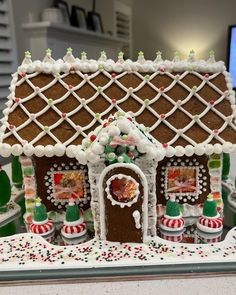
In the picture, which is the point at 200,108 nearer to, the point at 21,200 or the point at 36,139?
the point at 36,139

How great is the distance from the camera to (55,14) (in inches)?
104

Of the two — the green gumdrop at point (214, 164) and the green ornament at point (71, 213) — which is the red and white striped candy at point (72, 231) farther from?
the green gumdrop at point (214, 164)

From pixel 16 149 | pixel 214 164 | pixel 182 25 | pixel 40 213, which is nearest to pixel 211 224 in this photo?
pixel 214 164

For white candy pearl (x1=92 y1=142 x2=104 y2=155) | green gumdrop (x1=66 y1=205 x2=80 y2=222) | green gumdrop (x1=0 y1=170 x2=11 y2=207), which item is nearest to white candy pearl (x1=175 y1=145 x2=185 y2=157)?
white candy pearl (x1=92 y1=142 x2=104 y2=155)

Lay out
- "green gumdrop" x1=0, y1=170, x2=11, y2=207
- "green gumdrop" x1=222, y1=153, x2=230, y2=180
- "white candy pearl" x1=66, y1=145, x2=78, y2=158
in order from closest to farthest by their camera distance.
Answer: "white candy pearl" x1=66, y1=145, x2=78, y2=158 → "green gumdrop" x1=0, y1=170, x2=11, y2=207 → "green gumdrop" x1=222, y1=153, x2=230, y2=180

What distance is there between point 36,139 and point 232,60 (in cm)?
Answer: 351

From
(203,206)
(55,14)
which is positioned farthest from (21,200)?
(55,14)

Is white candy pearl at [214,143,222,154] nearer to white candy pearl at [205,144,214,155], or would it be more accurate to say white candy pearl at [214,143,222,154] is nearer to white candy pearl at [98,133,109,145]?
white candy pearl at [205,144,214,155]

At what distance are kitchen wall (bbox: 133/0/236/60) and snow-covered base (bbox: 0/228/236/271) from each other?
145 inches

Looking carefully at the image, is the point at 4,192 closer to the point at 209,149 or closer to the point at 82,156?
the point at 82,156

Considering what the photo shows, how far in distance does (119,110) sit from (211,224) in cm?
45

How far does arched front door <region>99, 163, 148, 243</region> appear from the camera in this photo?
2.99 ft

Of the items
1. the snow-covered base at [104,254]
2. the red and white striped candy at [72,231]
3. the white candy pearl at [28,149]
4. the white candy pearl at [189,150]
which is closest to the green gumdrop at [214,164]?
the white candy pearl at [189,150]

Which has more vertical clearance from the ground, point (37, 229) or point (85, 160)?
point (85, 160)
